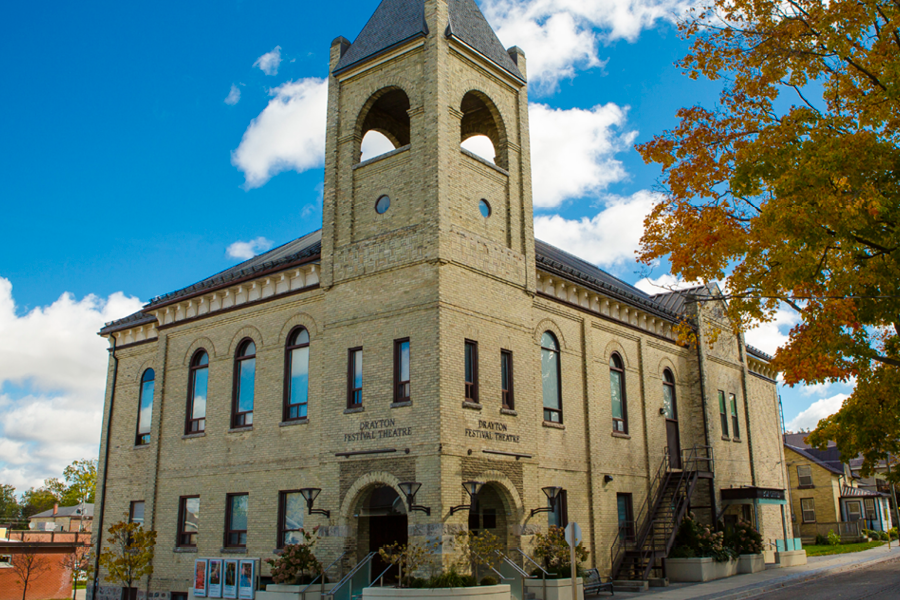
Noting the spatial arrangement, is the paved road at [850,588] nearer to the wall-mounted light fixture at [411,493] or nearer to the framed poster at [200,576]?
the wall-mounted light fixture at [411,493]

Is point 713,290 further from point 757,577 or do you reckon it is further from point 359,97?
point 359,97

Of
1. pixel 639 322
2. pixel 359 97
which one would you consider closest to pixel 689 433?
pixel 639 322

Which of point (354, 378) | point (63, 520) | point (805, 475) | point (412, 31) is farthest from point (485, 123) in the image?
point (63, 520)

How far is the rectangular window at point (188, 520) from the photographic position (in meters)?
23.7

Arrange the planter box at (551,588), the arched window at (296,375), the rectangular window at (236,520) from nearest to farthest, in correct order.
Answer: the planter box at (551,588) < the arched window at (296,375) < the rectangular window at (236,520)

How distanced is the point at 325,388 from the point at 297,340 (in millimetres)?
2661

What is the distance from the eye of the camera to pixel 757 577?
2553 centimetres

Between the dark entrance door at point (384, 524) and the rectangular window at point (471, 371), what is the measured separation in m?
3.09

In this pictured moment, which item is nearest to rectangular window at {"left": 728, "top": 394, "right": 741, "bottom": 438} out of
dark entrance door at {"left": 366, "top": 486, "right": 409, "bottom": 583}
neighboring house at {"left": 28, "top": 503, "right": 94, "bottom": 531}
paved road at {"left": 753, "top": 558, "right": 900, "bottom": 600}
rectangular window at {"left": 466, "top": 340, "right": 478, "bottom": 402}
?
paved road at {"left": 753, "top": 558, "right": 900, "bottom": 600}

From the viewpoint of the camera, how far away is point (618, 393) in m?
26.3

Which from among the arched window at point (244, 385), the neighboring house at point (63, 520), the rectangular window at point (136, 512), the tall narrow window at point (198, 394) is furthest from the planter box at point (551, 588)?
the neighboring house at point (63, 520)

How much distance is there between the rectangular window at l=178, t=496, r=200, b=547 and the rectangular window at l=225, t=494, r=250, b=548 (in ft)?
4.33

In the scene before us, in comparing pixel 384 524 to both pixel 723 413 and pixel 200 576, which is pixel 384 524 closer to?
pixel 200 576

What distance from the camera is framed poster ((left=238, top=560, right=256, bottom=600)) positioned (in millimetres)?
20578
